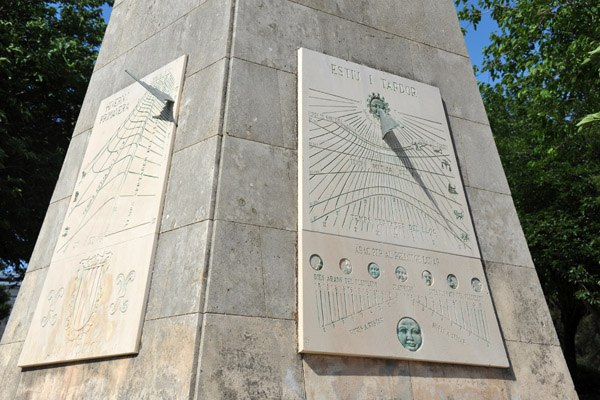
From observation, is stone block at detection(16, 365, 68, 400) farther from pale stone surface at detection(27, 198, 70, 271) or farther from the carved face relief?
the carved face relief

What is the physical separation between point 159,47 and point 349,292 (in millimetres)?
3692

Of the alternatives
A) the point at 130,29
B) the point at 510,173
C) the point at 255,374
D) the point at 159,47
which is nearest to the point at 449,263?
the point at 255,374

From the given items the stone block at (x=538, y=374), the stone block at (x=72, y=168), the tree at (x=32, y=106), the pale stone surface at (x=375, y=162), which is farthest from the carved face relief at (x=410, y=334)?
the tree at (x=32, y=106)

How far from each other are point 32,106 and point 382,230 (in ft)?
38.1

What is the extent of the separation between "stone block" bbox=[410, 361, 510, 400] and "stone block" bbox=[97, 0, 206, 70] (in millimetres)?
4444

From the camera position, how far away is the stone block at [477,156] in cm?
674

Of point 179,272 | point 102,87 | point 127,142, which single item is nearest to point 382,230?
point 179,272

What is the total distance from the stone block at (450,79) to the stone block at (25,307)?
4.78 meters

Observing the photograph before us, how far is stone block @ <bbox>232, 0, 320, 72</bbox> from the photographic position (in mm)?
5930

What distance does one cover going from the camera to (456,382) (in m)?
5.29

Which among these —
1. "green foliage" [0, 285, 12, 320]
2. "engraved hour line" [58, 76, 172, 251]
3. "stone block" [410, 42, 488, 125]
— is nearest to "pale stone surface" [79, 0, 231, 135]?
"engraved hour line" [58, 76, 172, 251]

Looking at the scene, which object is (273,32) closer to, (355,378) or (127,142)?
(127,142)

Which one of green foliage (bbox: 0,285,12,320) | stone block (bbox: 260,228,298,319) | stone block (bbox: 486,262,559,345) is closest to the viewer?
stone block (bbox: 260,228,298,319)

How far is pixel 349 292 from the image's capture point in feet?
16.6
